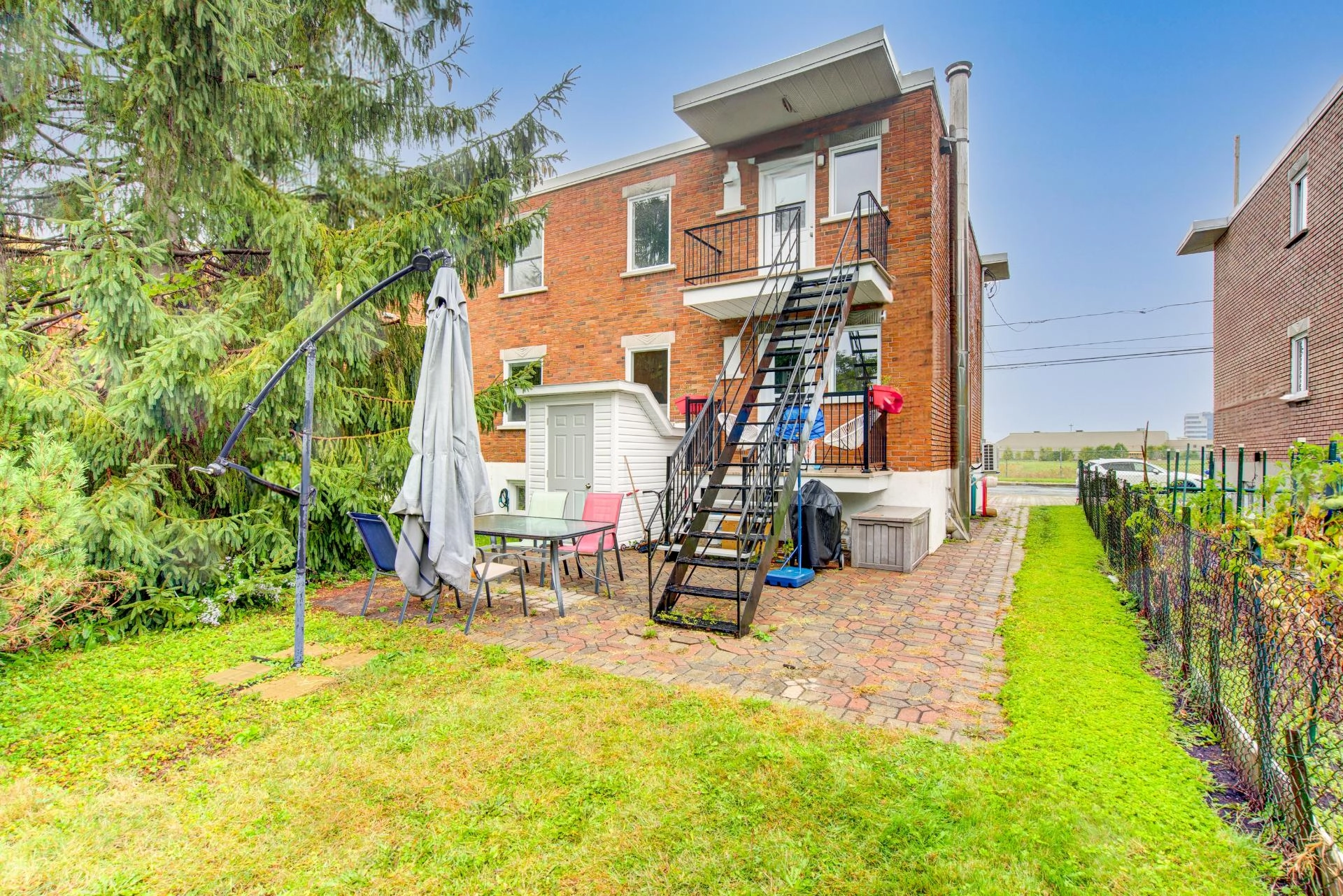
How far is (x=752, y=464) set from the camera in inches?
254

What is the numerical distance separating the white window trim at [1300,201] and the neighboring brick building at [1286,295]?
0.08ft

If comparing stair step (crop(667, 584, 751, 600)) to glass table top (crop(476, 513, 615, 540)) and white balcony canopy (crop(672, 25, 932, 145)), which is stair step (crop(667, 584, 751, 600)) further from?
white balcony canopy (crop(672, 25, 932, 145))

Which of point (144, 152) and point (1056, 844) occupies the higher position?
point (144, 152)

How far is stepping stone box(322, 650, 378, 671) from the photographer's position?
4.68 metres

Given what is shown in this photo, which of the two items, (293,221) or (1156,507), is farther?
(293,221)

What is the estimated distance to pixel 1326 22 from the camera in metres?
11.1

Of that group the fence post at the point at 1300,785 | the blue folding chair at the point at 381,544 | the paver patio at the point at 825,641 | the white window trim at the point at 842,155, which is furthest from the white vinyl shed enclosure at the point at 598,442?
the fence post at the point at 1300,785

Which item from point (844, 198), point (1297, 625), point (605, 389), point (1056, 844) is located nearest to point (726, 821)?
point (1056, 844)

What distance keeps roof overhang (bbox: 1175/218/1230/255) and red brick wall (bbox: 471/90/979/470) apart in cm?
1136

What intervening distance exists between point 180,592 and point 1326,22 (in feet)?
62.7

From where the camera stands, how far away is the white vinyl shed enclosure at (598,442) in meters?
10.1

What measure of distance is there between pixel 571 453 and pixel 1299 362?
49.4 ft

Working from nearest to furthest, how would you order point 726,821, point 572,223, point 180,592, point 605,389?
point 726,821 → point 180,592 → point 605,389 → point 572,223

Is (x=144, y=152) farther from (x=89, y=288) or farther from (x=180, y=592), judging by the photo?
(x=180, y=592)
